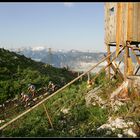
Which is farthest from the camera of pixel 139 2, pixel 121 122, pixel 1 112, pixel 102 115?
pixel 1 112

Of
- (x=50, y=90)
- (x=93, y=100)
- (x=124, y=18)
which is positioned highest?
(x=124, y=18)

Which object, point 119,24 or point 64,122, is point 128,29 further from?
point 64,122

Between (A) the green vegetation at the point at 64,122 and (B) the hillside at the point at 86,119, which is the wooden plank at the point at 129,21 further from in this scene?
(A) the green vegetation at the point at 64,122

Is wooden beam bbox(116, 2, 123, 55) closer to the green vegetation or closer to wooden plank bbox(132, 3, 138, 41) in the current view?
wooden plank bbox(132, 3, 138, 41)

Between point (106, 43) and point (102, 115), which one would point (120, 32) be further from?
point (102, 115)

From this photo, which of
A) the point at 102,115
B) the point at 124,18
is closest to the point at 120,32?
the point at 124,18

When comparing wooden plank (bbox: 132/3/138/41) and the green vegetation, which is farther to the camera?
wooden plank (bbox: 132/3/138/41)

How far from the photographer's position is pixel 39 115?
47.8 ft

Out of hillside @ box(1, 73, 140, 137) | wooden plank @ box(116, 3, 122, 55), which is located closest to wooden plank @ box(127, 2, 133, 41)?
wooden plank @ box(116, 3, 122, 55)

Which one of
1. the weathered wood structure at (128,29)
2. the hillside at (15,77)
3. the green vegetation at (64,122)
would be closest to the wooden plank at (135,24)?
the weathered wood structure at (128,29)

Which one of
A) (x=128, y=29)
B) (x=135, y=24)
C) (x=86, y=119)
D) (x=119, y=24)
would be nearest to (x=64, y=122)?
(x=86, y=119)

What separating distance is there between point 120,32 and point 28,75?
35.5 ft

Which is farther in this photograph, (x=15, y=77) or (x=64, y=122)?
(x=15, y=77)

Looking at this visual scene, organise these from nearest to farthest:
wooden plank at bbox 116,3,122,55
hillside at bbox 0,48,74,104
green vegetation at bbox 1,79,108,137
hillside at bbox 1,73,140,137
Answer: hillside at bbox 1,73,140,137 → green vegetation at bbox 1,79,108,137 → wooden plank at bbox 116,3,122,55 → hillside at bbox 0,48,74,104
